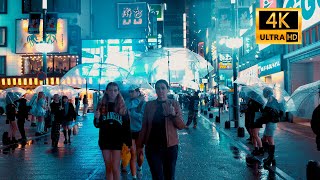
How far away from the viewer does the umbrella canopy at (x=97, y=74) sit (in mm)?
18766

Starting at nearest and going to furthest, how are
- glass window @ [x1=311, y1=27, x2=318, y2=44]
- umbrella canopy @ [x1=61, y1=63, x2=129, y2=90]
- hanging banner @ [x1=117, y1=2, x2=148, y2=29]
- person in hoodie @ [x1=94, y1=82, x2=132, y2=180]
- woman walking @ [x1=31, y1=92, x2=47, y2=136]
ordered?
person in hoodie @ [x1=94, y1=82, x2=132, y2=180] → umbrella canopy @ [x1=61, y1=63, x2=129, y2=90] → woman walking @ [x1=31, y1=92, x2=47, y2=136] → glass window @ [x1=311, y1=27, x2=318, y2=44] → hanging banner @ [x1=117, y1=2, x2=148, y2=29]

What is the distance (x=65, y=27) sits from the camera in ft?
191

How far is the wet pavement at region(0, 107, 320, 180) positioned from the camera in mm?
9773

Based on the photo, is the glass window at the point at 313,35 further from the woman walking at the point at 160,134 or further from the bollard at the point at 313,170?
the woman walking at the point at 160,134

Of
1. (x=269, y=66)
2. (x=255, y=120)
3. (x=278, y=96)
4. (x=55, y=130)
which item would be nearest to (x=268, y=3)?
(x=269, y=66)

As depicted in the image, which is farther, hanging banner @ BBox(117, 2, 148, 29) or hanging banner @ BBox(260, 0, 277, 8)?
hanging banner @ BBox(117, 2, 148, 29)

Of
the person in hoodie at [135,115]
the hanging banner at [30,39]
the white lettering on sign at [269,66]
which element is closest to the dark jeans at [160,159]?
the person in hoodie at [135,115]

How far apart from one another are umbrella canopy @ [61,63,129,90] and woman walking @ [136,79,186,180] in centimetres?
1243

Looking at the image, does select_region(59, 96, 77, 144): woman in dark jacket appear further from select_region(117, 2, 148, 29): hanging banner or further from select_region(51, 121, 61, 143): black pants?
select_region(117, 2, 148, 29): hanging banner

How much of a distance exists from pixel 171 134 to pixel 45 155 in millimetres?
8167

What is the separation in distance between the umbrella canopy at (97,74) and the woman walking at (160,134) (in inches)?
490

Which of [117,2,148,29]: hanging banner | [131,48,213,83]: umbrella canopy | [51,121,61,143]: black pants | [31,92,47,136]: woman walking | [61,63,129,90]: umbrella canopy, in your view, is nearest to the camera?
[51,121,61,143]: black pants

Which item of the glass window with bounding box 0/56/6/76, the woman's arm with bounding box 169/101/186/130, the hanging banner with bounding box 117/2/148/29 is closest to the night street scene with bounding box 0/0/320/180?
the woman's arm with bounding box 169/101/186/130

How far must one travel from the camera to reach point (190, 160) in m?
11.9
